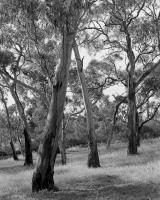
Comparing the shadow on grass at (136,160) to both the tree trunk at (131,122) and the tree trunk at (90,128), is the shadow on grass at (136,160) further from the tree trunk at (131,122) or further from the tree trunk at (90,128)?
the tree trunk at (90,128)

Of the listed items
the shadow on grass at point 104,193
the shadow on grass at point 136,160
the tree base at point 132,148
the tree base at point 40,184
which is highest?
the tree base at point 132,148

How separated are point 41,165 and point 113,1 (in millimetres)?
14236

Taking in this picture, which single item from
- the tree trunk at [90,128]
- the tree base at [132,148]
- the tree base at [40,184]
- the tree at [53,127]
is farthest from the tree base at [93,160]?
the tree base at [40,184]

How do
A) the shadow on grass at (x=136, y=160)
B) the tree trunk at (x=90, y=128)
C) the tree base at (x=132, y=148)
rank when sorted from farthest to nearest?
the tree base at (x=132, y=148) → the tree trunk at (x=90, y=128) → the shadow on grass at (x=136, y=160)

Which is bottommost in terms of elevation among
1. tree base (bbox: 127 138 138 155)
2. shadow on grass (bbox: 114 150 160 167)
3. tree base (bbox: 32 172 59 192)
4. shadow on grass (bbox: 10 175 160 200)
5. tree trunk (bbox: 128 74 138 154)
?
shadow on grass (bbox: 10 175 160 200)

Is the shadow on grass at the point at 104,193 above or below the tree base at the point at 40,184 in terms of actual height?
below

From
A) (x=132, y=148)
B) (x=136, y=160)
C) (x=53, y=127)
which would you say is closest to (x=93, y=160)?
(x=136, y=160)

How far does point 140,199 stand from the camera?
947 cm

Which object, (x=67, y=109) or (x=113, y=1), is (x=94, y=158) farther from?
(x=67, y=109)

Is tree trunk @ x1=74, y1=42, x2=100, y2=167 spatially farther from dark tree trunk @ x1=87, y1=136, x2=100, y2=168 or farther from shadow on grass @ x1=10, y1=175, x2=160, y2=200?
shadow on grass @ x1=10, y1=175, x2=160, y2=200

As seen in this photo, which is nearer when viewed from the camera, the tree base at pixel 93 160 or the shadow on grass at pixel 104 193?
the shadow on grass at pixel 104 193

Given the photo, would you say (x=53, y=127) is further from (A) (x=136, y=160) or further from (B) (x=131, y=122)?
(B) (x=131, y=122)

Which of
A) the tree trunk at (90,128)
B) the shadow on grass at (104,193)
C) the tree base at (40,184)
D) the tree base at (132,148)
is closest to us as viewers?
the shadow on grass at (104,193)

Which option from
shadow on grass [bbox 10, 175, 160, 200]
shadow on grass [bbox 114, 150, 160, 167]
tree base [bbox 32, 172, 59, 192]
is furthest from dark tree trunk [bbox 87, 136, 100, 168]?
tree base [bbox 32, 172, 59, 192]
